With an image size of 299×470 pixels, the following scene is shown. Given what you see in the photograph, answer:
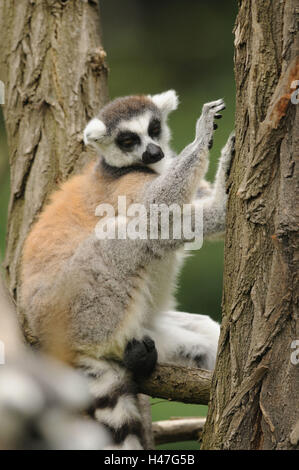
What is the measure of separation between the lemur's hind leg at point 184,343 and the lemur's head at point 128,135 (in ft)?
2.11

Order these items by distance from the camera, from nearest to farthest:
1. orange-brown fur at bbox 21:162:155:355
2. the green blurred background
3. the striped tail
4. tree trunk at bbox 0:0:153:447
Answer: the striped tail < orange-brown fur at bbox 21:162:155:355 < tree trunk at bbox 0:0:153:447 < the green blurred background

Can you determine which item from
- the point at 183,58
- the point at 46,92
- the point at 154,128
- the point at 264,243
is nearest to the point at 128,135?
the point at 154,128

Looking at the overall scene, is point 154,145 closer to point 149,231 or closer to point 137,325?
point 149,231

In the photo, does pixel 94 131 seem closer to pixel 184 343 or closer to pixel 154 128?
pixel 154 128

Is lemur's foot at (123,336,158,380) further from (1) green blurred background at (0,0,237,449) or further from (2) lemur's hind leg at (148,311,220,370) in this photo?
(1) green blurred background at (0,0,237,449)

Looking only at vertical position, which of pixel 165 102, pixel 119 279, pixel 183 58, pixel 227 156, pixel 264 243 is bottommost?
pixel 119 279

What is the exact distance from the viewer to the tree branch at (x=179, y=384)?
226cm

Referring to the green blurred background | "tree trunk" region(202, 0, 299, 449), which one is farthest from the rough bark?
the green blurred background

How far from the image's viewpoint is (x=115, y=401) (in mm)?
2207

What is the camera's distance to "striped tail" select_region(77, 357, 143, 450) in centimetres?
215

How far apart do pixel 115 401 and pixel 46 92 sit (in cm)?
143

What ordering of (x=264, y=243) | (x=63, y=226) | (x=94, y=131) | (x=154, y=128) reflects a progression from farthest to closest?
(x=154, y=128), (x=94, y=131), (x=63, y=226), (x=264, y=243)

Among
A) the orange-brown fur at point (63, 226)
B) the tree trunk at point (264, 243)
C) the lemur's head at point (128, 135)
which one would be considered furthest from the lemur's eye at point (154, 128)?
the tree trunk at point (264, 243)

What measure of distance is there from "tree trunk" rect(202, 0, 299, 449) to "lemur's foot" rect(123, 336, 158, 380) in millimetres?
656
